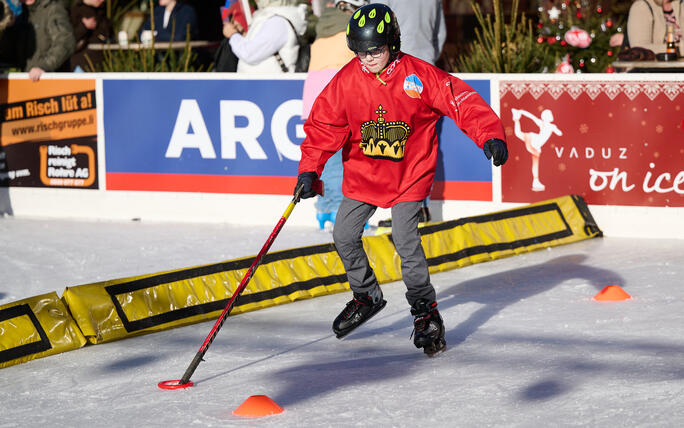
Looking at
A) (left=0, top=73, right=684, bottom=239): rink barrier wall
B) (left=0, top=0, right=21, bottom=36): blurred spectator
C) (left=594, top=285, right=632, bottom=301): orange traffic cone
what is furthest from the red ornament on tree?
(left=0, top=0, right=21, bottom=36): blurred spectator

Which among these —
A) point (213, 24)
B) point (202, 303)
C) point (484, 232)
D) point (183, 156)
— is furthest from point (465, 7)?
point (202, 303)

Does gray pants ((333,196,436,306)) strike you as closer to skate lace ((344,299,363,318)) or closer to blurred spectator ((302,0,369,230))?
skate lace ((344,299,363,318))

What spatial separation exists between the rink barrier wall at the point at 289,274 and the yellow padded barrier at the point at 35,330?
75mm

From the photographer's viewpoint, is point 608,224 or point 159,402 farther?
point 608,224

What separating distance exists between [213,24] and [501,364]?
9770mm

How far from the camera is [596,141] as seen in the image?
7789 millimetres

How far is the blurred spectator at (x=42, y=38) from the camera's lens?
369 inches

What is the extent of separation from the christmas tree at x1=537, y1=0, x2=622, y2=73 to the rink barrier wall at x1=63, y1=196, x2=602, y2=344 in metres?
2.23

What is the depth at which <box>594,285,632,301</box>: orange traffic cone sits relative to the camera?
5859mm

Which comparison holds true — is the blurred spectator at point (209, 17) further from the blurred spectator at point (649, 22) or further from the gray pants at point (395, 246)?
the gray pants at point (395, 246)

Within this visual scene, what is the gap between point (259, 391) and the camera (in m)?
4.40

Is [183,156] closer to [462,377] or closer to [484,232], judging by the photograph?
[484,232]

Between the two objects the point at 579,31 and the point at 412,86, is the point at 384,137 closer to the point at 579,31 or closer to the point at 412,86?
the point at 412,86

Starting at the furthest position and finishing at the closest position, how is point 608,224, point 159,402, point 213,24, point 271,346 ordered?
1. point 213,24
2. point 608,224
3. point 271,346
4. point 159,402
